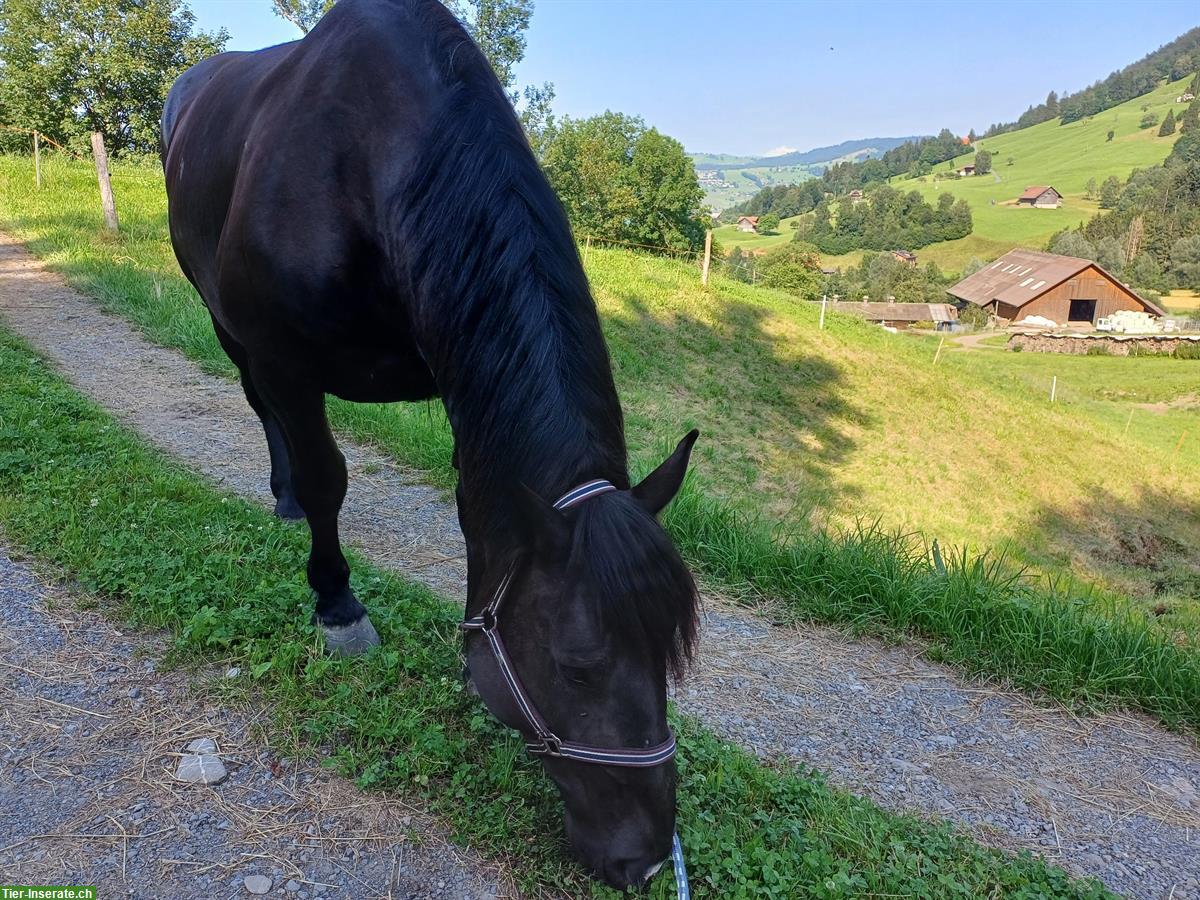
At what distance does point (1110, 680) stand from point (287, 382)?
3.82 metres

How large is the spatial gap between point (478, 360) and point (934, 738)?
8.26ft

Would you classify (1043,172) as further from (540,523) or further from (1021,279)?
(540,523)

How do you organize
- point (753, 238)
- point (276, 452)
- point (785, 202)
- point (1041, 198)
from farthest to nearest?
point (785, 202)
point (753, 238)
point (1041, 198)
point (276, 452)

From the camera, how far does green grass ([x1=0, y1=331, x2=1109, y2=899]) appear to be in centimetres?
211

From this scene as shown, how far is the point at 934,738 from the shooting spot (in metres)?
3.06

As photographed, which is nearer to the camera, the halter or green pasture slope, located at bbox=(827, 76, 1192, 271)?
the halter

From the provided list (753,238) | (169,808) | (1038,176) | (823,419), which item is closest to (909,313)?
(753,238)

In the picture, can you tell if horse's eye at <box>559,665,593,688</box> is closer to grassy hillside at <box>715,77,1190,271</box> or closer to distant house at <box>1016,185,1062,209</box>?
grassy hillside at <box>715,77,1190,271</box>

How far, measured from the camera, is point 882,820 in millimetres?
2398

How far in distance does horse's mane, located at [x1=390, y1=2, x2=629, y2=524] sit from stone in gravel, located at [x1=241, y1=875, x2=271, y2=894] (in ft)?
3.88

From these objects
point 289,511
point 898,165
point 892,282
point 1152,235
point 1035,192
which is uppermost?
point 898,165

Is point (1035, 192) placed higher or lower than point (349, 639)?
higher

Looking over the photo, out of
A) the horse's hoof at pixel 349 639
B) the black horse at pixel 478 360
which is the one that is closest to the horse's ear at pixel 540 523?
the black horse at pixel 478 360

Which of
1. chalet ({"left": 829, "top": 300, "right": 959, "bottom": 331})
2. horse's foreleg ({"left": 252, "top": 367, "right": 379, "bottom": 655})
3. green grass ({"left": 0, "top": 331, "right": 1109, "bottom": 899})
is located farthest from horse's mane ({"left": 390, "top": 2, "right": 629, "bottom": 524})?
chalet ({"left": 829, "top": 300, "right": 959, "bottom": 331})
